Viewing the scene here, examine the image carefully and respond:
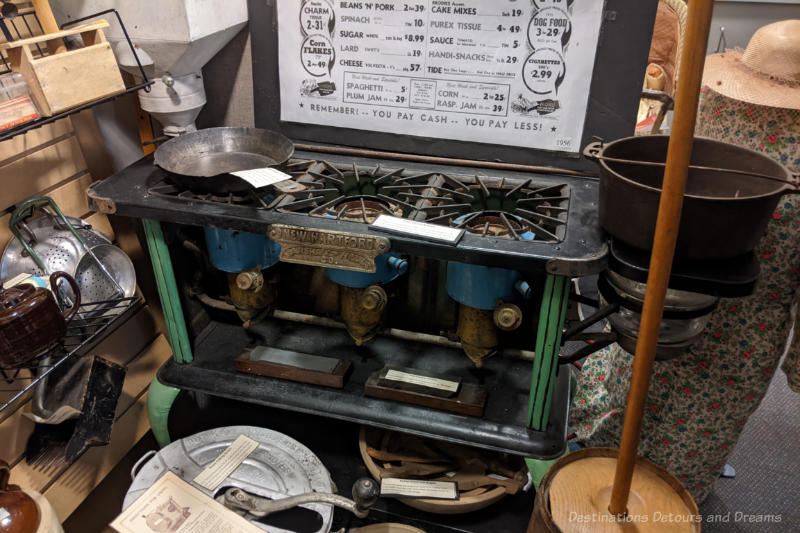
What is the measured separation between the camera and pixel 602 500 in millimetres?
965

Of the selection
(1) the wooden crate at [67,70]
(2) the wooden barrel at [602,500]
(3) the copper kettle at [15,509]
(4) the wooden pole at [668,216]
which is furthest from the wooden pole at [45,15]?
(2) the wooden barrel at [602,500]

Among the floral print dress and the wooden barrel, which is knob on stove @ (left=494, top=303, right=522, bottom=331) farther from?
the floral print dress

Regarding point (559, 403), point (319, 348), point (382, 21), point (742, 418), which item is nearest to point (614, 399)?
point (742, 418)

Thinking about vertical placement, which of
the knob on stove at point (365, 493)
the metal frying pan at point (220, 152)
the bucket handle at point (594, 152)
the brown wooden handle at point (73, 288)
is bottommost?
the knob on stove at point (365, 493)

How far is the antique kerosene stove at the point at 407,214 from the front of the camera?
1.28 metres

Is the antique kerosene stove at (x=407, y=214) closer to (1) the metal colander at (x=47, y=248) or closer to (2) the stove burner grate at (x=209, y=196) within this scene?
(2) the stove burner grate at (x=209, y=196)

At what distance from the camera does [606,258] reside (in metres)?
1.10

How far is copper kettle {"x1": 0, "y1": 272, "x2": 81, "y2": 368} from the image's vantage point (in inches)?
46.2

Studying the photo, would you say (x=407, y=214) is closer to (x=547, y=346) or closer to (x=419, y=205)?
(x=419, y=205)

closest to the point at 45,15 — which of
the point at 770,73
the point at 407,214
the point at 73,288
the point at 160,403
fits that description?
the point at 73,288

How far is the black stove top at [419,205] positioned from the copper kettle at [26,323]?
9.6 inches

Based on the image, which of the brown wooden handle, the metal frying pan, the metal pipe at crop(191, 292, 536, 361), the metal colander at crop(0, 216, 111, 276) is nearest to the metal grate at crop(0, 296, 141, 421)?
the brown wooden handle

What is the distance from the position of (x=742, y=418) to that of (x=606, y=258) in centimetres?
93

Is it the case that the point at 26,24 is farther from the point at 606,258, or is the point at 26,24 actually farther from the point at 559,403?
the point at 559,403
